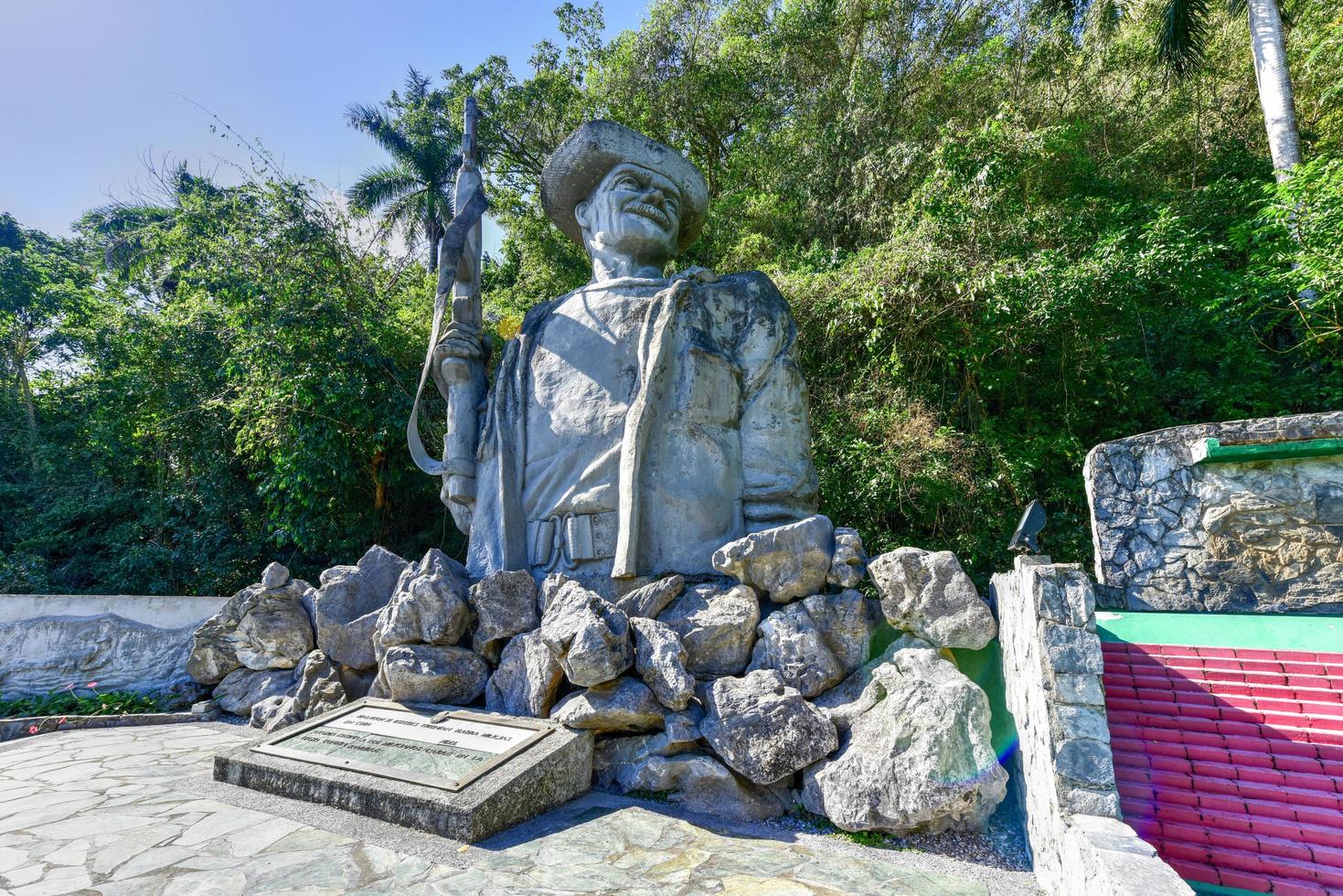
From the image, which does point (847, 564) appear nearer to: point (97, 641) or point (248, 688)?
point (248, 688)

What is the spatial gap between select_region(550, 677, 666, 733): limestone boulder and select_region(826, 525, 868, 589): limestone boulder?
1.08 meters

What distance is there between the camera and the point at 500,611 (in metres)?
3.95

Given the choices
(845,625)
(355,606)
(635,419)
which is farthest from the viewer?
(355,606)

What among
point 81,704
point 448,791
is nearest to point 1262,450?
point 448,791

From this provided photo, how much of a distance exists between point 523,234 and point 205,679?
28.5ft

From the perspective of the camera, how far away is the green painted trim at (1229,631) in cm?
361

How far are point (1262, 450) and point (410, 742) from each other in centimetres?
552

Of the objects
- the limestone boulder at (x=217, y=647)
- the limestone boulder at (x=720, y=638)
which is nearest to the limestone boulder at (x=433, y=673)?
the limestone boulder at (x=720, y=638)

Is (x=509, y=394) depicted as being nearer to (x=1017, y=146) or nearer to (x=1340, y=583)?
(x=1340, y=583)

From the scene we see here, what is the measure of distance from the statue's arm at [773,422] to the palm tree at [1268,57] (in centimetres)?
655

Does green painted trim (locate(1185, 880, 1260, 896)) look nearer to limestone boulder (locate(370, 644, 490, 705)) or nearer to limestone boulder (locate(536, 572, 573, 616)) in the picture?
limestone boulder (locate(536, 572, 573, 616))

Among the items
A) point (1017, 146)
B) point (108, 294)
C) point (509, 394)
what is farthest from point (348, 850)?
point (108, 294)

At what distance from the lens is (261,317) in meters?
8.27

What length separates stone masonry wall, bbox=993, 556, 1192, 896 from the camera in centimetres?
211
